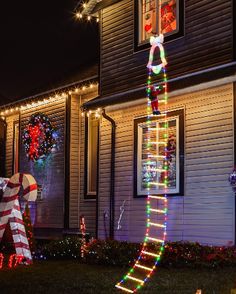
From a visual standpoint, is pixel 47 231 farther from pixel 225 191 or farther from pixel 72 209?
pixel 225 191

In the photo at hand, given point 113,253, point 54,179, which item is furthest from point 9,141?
point 113,253

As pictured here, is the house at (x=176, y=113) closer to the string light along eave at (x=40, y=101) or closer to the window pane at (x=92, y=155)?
the window pane at (x=92, y=155)

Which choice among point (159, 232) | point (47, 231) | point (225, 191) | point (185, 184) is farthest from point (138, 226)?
point (47, 231)

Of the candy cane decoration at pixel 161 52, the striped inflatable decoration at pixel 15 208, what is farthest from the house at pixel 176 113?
the striped inflatable decoration at pixel 15 208

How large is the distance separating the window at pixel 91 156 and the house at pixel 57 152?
0.98ft

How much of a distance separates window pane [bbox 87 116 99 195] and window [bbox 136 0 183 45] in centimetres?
347

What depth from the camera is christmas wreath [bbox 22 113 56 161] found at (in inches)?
710

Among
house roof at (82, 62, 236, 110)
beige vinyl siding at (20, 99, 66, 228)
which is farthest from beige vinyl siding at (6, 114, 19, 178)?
house roof at (82, 62, 236, 110)

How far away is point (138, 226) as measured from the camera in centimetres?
1399

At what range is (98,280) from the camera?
10062 millimetres

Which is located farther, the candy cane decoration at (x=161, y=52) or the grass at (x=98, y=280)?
the candy cane decoration at (x=161, y=52)

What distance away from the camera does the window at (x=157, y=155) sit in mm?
12945

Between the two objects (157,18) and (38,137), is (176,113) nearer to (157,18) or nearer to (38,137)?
(157,18)

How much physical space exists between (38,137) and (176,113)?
6645 mm
